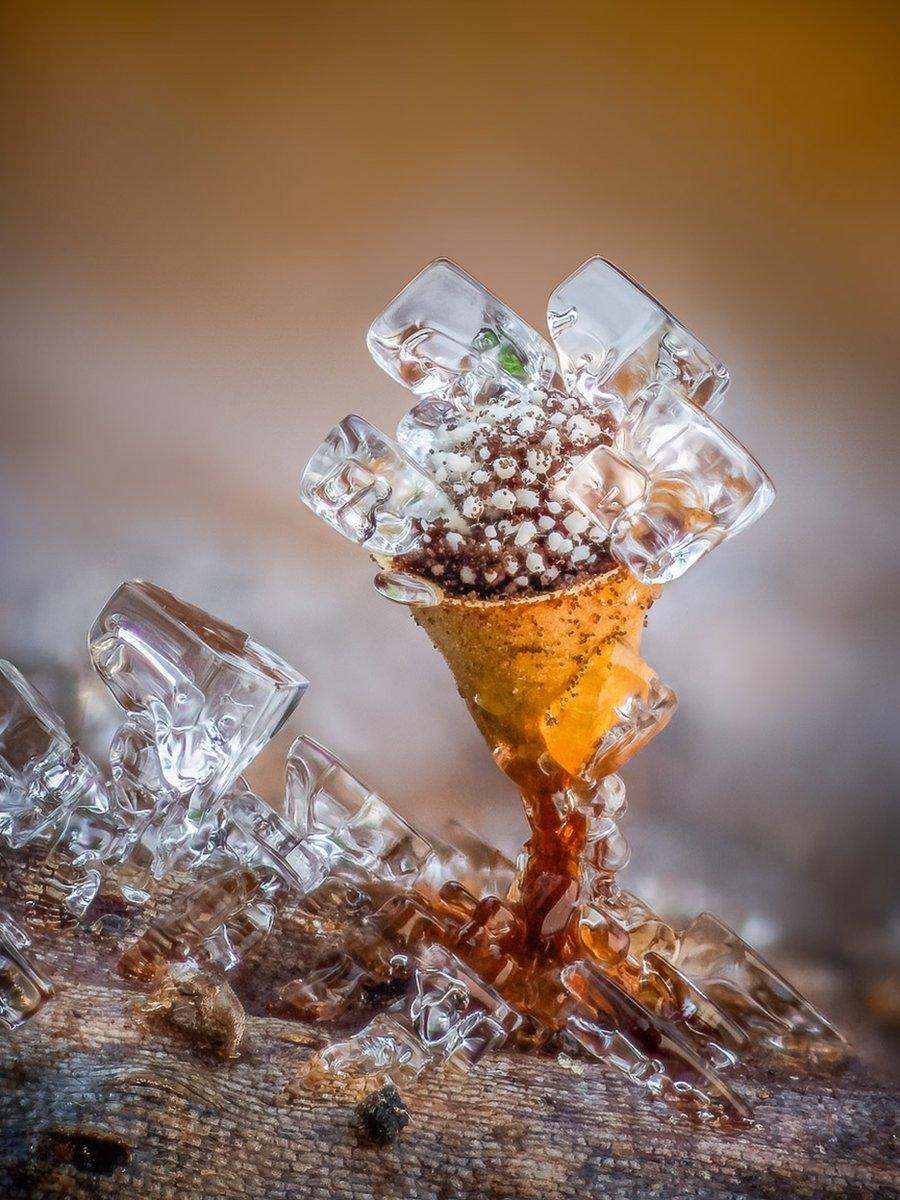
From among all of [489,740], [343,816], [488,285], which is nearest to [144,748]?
[343,816]

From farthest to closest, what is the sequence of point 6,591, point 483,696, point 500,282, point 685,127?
point 6,591
point 500,282
point 685,127
point 483,696

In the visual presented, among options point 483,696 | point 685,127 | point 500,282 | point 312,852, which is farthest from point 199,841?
point 685,127

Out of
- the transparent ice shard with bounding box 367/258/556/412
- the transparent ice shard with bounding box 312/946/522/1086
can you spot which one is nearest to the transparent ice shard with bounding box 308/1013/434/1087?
the transparent ice shard with bounding box 312/946/522/1086

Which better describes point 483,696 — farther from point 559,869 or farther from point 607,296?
point 607,296

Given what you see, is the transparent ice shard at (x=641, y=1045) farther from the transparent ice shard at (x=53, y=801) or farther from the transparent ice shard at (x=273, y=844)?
the transparent ice shard at (x=53, y=801)

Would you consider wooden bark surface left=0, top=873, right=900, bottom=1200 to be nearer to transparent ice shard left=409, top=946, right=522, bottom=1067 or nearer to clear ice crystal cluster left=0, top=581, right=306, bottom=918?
transparent ice shard left=409, top=946, right=522, bottom=1067

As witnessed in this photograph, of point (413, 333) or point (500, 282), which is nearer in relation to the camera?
point (413, 333)

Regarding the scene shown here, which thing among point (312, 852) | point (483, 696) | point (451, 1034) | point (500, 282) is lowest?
point (451, 1034)
